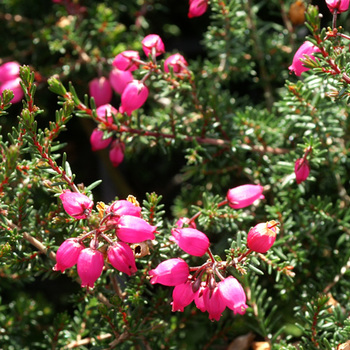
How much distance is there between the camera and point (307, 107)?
1272 millimetres

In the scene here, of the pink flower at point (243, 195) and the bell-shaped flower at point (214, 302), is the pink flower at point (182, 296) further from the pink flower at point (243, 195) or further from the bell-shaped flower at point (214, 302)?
the pink flower at point (243, 195)

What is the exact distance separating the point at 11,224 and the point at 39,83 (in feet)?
2.46

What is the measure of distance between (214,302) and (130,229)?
0.68ft

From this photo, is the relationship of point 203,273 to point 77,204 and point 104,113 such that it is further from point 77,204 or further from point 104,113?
point 104,113

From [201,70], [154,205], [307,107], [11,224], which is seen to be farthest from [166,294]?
[201,70]

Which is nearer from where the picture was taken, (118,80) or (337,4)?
(337,4)

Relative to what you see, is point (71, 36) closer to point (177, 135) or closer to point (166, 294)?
point (177, 135)

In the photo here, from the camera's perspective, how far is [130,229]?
91cm

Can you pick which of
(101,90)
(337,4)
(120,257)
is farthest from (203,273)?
(101,90)

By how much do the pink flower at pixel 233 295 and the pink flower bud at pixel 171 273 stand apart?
8 centimetres

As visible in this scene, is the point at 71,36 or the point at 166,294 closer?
the point at 166,294

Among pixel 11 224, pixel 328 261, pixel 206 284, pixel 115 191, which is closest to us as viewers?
pixel 206 284

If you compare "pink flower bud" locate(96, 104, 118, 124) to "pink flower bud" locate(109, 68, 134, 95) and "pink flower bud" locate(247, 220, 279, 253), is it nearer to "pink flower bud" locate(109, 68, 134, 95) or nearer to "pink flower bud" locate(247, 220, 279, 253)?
"pink flower bud" locate(109, 68, 134, 95)

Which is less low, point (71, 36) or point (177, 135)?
point (71, 36)
